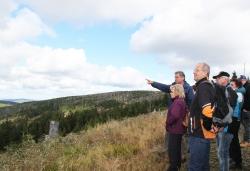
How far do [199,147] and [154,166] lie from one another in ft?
9.03

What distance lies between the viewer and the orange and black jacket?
5.49 meters

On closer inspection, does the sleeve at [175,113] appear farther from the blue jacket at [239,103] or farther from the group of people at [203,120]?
Answer: the blue jacket at [239,103]

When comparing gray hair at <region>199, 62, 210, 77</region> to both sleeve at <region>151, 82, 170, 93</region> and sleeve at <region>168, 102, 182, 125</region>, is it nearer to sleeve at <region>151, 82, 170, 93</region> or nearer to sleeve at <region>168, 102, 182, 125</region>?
sleeve at <region>168, 102, 182, 125</region>

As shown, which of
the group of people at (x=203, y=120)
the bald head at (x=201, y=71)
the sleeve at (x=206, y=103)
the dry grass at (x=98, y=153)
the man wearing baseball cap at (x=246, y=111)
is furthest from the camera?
the man wearing baseball cap at (x=246, y=111)

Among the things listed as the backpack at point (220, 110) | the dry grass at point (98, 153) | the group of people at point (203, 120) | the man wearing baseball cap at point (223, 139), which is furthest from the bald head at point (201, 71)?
the dry grass at point (98, 153)

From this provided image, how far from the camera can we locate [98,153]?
9.58 m

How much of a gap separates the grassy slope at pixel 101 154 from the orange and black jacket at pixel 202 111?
2679mm

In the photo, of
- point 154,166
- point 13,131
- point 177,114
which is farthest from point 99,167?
point 13,131

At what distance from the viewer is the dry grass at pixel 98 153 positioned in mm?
8109

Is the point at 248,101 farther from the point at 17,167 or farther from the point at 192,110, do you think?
the point at 17,167

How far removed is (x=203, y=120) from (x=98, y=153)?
14.9 feet

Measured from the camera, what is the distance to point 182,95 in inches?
285

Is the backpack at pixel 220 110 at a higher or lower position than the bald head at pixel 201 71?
lower

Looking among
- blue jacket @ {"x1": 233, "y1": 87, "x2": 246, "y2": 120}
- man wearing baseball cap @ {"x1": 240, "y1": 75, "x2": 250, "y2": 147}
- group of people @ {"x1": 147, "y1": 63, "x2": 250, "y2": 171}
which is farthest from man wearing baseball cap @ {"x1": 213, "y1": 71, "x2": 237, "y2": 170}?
man wearing baseball cap @ {"x1": 240, "y1": 75, "x2": 250, "y2": 147}
